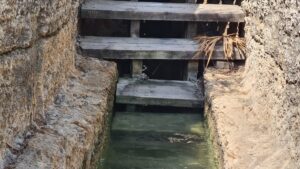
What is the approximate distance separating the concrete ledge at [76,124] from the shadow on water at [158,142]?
0.17 metres

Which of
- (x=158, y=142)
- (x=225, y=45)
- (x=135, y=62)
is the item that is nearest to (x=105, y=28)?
(x=135, y=62)

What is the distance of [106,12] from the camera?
4.49 m

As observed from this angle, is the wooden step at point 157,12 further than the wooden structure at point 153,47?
Yes

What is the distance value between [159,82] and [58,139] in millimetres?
1989

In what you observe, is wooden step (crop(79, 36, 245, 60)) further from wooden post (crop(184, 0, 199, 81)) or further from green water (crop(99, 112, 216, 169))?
green water (crop(99, 112, 216, 169))

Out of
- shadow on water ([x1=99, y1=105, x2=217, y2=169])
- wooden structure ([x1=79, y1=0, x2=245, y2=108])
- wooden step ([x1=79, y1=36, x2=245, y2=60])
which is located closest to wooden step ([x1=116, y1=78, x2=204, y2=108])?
wooden structure ([x1=79, y1=0, x2=245, y2=108])

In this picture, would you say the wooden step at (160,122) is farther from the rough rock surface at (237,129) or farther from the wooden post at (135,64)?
the rough rock surface at (237,129)

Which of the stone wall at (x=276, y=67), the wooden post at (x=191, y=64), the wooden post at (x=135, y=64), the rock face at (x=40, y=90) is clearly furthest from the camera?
the wooden post at (x=191, y=64)

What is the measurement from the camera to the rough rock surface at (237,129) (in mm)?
3012

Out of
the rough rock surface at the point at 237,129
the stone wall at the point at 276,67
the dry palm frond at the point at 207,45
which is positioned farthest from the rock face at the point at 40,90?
the dry palm frond at the point at 207,45

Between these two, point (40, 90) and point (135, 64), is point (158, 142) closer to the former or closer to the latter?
point (135, 64)

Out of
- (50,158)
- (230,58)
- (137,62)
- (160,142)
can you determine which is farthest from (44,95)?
(230,58)

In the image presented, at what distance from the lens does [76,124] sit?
300cm

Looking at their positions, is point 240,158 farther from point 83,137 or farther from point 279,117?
point 83,137
